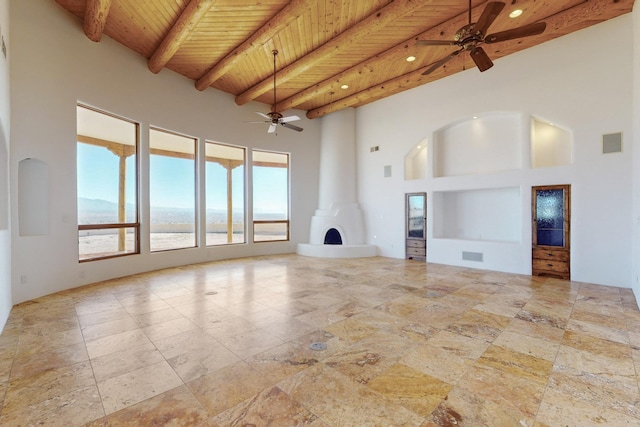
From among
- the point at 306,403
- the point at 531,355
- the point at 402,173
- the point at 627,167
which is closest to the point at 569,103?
the point at 627,167

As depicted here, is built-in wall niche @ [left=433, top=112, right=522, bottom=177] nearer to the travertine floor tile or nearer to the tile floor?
the tile floor

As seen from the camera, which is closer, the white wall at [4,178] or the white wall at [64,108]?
the white wall at [4,178]

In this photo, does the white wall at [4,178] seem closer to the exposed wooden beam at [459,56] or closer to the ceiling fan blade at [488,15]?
the exposed wooden beam at [459,56]

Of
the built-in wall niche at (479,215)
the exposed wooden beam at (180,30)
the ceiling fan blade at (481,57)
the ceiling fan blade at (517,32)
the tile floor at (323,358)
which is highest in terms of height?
the exposed wooden beam at (180,30)

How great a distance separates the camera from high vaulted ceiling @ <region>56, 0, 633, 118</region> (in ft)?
14.3

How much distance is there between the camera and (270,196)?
28.5 ft

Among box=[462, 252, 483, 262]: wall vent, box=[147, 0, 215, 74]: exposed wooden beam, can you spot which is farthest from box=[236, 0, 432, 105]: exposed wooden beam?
box=[462, 252, 483, 262]: wall vent

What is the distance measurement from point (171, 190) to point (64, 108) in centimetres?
256

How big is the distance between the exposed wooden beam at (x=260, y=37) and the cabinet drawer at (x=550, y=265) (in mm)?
6214

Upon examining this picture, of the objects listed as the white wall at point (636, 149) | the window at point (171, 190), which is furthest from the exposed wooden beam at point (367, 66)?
the window at point (171, 190)

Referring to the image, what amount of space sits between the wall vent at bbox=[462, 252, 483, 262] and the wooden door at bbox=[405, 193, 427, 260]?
3.24 feet

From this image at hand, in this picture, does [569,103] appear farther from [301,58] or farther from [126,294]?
[126,294]

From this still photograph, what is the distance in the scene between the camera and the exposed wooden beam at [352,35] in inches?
165

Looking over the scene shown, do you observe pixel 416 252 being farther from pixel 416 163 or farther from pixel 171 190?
pixel 171 190
